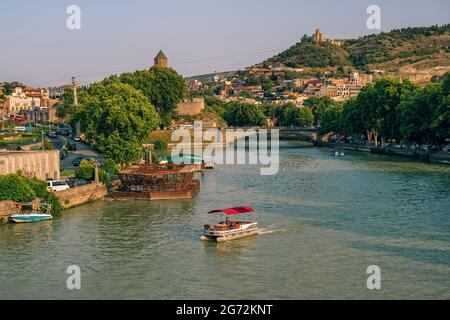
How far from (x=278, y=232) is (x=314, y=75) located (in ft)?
494

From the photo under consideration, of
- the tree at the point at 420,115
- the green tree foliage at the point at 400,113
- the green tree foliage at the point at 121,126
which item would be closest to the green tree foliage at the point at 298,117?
the green tree foliage at the point at 400,113

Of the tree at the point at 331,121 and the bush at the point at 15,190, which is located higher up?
the tree at the point at 331,121

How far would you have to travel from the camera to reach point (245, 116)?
94.5 meters

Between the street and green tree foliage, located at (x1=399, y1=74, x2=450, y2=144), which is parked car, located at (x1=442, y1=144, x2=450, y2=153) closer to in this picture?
green tree foliage, located at (x1=399, y1=74, x2=450, y2=144)

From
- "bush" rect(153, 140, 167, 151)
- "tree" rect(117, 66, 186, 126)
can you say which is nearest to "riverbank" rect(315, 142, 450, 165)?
"bush" rect(153, 140, 167, 151)

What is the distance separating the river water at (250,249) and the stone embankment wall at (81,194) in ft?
2.13

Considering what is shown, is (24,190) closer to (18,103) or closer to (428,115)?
(428,115)

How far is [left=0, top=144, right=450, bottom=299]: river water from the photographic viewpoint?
15.8 m

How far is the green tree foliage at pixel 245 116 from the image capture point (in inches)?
3713

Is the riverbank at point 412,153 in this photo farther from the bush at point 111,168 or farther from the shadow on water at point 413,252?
the shadow on water at point 413,252

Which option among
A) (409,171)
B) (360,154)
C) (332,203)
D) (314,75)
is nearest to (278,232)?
(332,203)

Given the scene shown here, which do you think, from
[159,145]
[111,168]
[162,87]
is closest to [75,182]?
[111,168]

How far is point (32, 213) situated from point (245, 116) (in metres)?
72.0

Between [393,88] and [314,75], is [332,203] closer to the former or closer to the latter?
[393,88]
